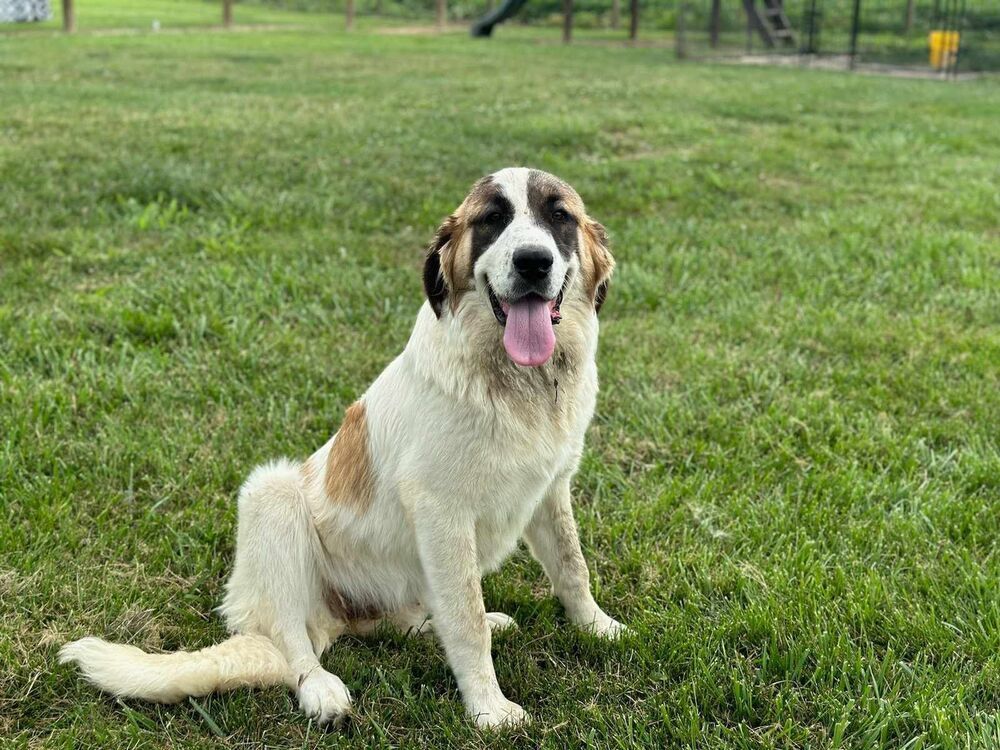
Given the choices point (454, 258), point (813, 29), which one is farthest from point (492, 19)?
point (454, 258)

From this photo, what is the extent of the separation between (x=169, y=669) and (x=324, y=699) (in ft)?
1.26

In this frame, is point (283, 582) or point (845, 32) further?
point (845, 32)

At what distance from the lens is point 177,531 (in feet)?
9.61

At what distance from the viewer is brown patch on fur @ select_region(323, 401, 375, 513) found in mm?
2457

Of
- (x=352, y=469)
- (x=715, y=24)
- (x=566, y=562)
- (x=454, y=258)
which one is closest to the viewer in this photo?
(x=454, y=258)

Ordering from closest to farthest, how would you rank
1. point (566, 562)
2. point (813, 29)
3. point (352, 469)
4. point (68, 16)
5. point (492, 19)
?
1. point (352, 469)
2. point (566, 562)
3. point (68, 16)
4. point (813, 29)
5. point (492, 19)

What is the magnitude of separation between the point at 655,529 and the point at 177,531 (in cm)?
160

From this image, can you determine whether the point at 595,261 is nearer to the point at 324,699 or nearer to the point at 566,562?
the point at 566,562

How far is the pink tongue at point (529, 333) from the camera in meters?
2.23

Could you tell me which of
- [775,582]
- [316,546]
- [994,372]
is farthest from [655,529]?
[994,372]

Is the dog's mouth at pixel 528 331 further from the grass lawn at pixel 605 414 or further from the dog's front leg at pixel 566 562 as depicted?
the grass lawn at pixel 605 414

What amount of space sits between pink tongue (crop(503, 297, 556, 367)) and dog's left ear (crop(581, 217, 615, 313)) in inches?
10.8

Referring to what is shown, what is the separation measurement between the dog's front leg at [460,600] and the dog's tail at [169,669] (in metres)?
0.48

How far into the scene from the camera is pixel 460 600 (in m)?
2.24
